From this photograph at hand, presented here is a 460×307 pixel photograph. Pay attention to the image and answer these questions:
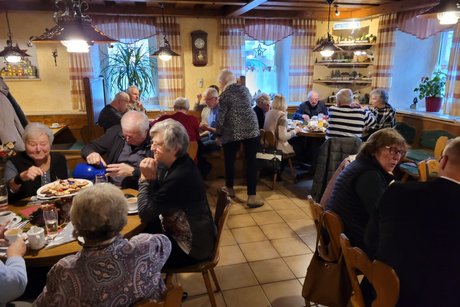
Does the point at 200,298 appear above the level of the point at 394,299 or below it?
below

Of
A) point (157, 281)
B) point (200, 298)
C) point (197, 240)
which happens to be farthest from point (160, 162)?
point (200, 298)

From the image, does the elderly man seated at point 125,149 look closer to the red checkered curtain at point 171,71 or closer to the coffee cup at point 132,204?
the coffee cup at point 132,204

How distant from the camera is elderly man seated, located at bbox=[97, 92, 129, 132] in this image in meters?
3.97

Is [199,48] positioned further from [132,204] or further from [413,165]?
[132,204]

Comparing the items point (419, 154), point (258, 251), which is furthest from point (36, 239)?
point (419, 154)

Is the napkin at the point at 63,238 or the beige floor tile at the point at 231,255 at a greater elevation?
the napkin at the point at 63,238

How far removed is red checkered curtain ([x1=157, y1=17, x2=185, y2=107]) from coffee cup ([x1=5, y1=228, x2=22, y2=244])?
4.49 metres

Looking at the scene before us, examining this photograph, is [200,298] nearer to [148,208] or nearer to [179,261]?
[179,261]

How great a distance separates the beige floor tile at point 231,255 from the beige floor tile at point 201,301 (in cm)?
41

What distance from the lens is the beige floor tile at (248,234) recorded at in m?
3.12

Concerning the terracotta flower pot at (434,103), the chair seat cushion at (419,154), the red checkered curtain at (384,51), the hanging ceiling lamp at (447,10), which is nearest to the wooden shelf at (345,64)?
the red checkered curtain at (384,51)

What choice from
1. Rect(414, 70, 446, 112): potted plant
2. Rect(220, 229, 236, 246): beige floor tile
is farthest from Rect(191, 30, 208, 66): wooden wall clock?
Rect(220, 229, 236, 246): beige floor tile

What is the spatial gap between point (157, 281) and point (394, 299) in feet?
2.87

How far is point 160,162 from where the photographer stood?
6.54 ft
